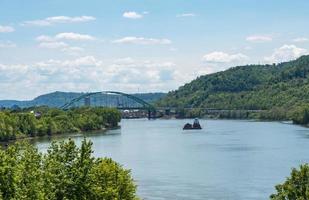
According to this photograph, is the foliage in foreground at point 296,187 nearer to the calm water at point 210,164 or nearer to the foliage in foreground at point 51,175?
the foliage in foreground at point 51,175

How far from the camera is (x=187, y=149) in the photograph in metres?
78.5

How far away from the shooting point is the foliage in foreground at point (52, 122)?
95625 millimetres

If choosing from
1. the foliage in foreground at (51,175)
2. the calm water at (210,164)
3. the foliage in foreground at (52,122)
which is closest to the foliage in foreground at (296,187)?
the foliage in foreground at (51,175)

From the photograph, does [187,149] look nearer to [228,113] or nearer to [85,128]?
[85,128]

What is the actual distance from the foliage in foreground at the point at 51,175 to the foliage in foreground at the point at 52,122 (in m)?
71.9

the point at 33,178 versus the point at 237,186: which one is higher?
the point at 33,178

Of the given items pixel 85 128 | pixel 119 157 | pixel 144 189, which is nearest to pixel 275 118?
pixel 85 128

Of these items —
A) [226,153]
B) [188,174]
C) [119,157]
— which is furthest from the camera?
[226,153]

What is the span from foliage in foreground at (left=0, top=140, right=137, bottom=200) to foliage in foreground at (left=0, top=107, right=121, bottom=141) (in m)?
71.9

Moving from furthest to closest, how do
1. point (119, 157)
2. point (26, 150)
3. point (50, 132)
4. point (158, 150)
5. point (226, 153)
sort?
point (50, 132), point (158, 150), point (226, 153), point (119, 157), point (26, 150)

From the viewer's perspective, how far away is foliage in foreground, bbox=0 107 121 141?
95.6 metres

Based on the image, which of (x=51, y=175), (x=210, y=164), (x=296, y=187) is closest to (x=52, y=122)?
(x=210, y=164)

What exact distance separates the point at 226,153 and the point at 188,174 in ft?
62.9

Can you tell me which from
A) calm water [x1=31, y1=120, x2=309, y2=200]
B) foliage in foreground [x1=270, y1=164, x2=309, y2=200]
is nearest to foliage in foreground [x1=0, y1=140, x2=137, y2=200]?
foliage in foreground [x1=270, y1=164, x2=309, y2=200]
